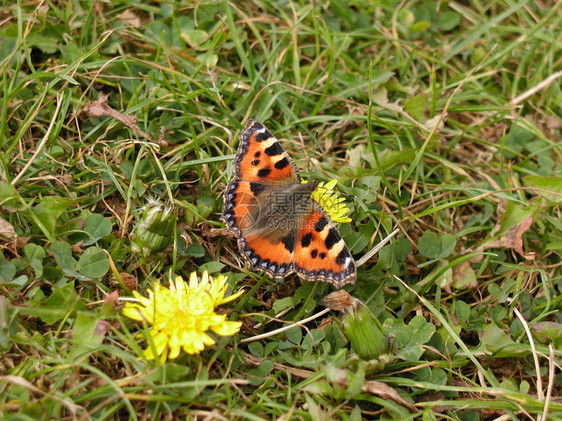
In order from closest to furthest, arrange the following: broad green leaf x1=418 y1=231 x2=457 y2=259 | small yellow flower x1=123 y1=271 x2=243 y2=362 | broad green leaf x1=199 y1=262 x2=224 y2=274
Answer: small yellow flower x1=123 y1=271 x2=243 y2=362 → broad green leaf x1=199 y1=262 x2=224 y2=274 → broad green leaf x1=418 y1=231 x2=457 y2=259

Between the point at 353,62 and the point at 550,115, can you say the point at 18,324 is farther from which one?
the point at 550,115

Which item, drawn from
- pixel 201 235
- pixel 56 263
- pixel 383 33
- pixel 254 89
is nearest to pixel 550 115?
pixel 383 33

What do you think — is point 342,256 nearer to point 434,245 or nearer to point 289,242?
point 289,242

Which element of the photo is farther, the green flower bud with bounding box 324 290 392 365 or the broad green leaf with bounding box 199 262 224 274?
the broad green leaf with bounding box 199 262 224 274

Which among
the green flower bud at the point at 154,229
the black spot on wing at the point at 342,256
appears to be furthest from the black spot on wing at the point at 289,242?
the green flower bud at the point at 154,229

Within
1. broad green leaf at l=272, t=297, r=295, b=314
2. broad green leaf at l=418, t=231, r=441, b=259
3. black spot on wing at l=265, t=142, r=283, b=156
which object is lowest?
broad green leaf at l=272, t=297, r=295, b=314

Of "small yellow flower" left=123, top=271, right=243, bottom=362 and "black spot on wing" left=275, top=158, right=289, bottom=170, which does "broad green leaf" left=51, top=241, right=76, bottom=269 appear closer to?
"small yellow flower" left=123, top=271, right=243, bottom=362

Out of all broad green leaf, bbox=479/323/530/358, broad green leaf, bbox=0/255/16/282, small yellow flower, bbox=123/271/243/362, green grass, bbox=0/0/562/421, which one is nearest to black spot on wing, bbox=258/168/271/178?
green grass, bbox=0/0/562/421
